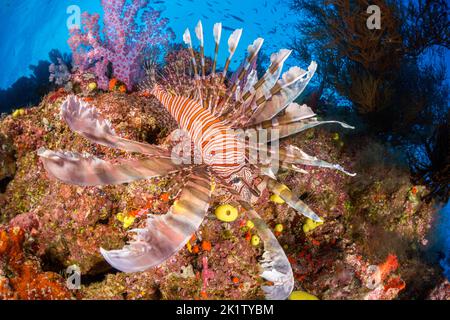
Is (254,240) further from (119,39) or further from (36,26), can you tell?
(36,26)

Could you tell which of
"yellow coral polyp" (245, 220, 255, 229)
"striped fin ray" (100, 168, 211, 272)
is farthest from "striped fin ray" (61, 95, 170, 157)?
"yellow coral polyp" (245, 220, 255, 229)

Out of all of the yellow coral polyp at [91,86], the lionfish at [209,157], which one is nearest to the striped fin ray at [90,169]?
the lionfish at [209,157]

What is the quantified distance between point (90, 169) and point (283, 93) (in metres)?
1.80

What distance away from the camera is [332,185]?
173 inches

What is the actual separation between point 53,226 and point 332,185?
3.82m

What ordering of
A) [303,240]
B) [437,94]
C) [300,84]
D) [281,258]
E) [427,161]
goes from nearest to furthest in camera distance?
[281,258] < [300,84] < [303,240] < [427,161] < [437,94]

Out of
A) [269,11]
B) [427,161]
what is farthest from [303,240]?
[269,11]

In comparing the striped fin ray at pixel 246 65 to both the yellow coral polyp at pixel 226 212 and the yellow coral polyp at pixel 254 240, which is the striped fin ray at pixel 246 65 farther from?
the yellow coral polyp at pixel 254 240

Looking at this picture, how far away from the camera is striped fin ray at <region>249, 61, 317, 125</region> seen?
2551mm

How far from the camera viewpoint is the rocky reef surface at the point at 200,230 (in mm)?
3191

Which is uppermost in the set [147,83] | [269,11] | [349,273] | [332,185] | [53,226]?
[269,11]

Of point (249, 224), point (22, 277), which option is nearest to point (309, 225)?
point (249, 224)
